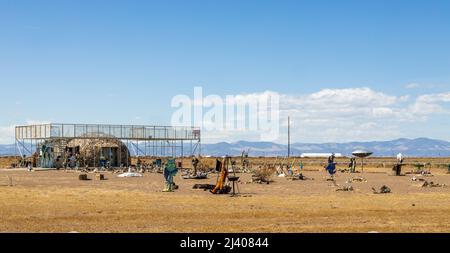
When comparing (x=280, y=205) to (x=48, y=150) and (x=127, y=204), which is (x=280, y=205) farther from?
(x=48, y=150)

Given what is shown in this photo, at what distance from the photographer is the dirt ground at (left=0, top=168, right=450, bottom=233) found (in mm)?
17531

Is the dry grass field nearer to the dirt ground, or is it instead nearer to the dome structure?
the dirt ground

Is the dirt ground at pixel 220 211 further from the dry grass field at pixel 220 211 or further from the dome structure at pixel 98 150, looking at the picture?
the dome structure at pixel 98 150

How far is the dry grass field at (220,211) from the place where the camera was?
17.5 metres

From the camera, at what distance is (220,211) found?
72.0 feet

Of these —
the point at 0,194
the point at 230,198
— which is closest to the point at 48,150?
the point at 0,194

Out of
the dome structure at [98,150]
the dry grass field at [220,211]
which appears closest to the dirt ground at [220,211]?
the dry grass field at [220,211]

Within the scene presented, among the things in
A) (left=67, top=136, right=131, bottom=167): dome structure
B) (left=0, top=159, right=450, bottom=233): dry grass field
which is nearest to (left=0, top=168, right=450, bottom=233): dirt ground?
(left=0, top=159, right=450, bottom=233): dry grass field

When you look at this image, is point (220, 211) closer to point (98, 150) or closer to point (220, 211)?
point (220, 211)

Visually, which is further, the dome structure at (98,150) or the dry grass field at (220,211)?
the dome structure at (98,150)

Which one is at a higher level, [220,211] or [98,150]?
[98,150]

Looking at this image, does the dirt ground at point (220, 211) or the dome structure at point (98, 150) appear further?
the dome structure at point (98, 150)

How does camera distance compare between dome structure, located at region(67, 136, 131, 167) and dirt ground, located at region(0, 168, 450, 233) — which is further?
dome structure, located at region(67, 136, 131, 167)

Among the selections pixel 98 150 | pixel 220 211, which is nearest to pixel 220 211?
pixel 220 211
